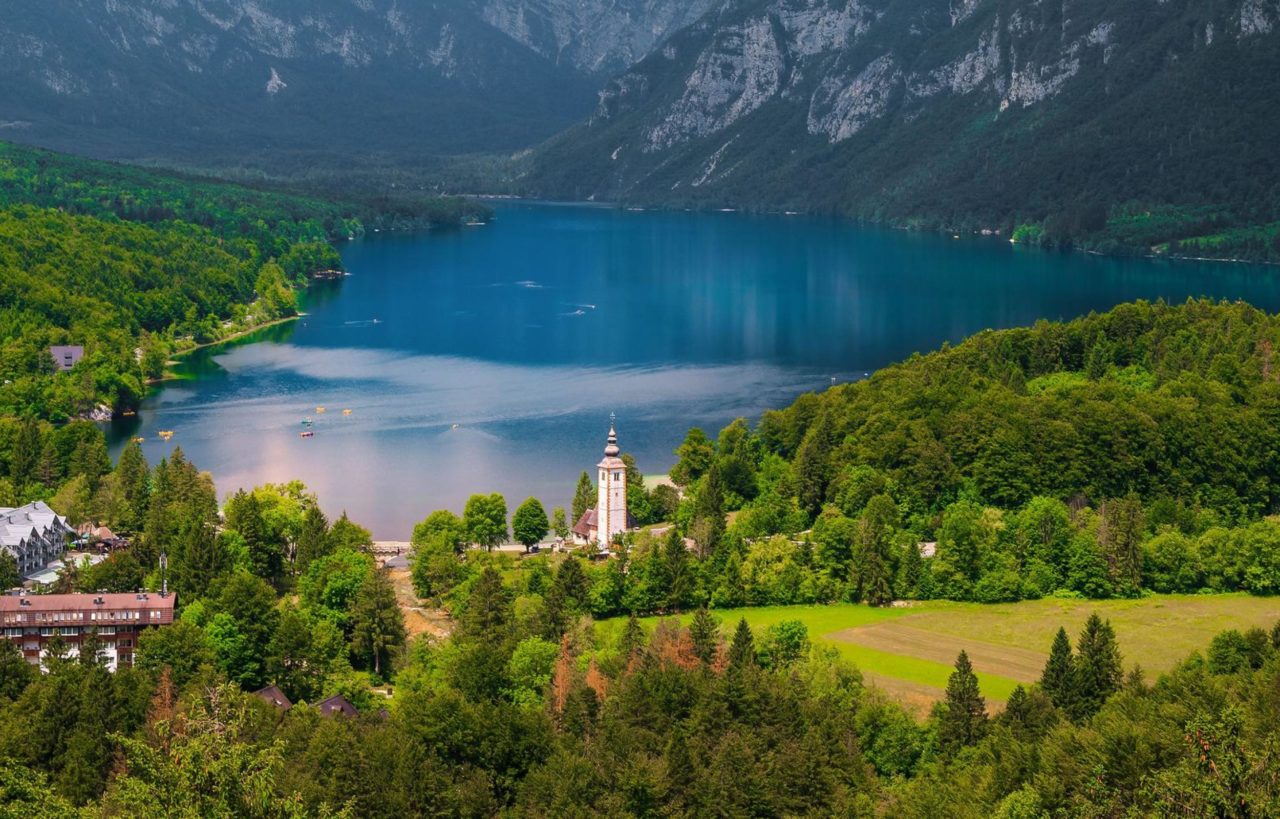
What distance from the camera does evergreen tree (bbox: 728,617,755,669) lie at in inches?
1563

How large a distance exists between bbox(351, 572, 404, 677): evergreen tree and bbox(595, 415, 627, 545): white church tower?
11344mm

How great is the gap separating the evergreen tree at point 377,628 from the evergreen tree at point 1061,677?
51.1 ft

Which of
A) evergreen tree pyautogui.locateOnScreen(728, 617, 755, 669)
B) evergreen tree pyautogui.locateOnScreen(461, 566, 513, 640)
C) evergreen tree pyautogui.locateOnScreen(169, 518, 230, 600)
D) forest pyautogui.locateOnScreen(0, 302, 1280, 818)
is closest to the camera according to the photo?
forest pyautogui.locateOnScreen(0, 302, 1280, 818)

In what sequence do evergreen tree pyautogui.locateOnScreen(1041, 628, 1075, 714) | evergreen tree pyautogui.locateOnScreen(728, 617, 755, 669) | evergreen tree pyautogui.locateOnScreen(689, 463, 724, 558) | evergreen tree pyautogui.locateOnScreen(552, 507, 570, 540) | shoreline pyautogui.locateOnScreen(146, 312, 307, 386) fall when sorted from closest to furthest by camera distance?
evergreen tree pyautogui.locateOnScreen(1041, 628, 1075, 714) → evergreen tree pyautogui.locateOnScreen(728, 617, 755, 669) → evergreen tree pyautogui.locateOnScreen(689, 463, 724, 558) → evergreen tree pyautogui.locateOnScreen(552, 507, 570, 540) → shoreline pyautogui.locateOnScreen(146, 312, 307, 386)

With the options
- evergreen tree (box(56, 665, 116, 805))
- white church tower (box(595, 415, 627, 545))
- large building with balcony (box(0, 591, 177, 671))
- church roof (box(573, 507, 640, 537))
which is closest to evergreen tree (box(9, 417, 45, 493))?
large building with balcony (box(0, 591, 177, 671))

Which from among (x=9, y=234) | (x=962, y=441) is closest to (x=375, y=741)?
(x=962, y=441)

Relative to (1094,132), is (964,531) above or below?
below

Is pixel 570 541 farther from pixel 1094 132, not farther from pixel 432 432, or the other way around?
pixel 1094 132

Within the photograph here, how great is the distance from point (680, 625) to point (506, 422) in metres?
33.0

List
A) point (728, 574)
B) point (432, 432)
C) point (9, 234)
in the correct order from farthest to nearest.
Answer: point (9, 234)
point (432, 432)
point (728, 574)

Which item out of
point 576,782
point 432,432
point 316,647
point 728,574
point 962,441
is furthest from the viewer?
point 432,432

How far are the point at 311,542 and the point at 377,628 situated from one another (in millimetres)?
8384

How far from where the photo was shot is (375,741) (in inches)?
1292

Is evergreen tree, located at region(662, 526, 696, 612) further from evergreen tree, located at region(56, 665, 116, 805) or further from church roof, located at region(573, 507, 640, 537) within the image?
evergreen tree, located at region(56, 665, 116, 805)
